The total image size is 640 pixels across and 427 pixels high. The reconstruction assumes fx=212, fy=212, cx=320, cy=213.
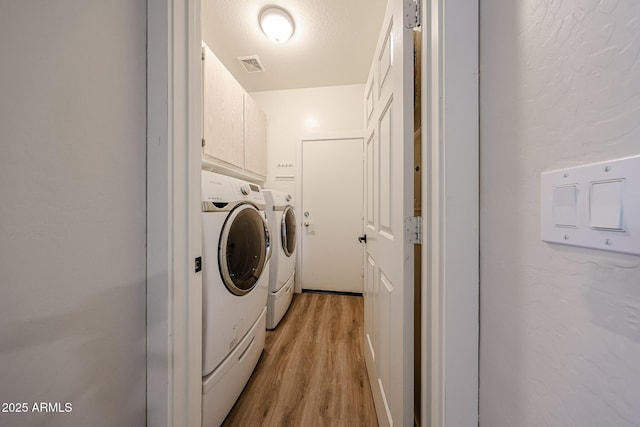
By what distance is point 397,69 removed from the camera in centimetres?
74

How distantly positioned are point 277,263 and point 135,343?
122cm

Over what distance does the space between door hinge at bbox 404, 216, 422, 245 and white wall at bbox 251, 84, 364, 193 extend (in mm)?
2037

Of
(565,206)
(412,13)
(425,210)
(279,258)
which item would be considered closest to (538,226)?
(565,206)

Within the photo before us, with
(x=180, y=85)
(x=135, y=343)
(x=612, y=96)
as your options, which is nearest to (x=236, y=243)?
(x=135, y=343)

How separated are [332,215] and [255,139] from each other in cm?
120

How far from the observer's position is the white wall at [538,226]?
27 cm

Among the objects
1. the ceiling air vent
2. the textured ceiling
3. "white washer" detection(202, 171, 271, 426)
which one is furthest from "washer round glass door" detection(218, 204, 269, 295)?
the ceiling air vent

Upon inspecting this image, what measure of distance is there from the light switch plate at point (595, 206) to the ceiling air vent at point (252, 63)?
7.89 ft

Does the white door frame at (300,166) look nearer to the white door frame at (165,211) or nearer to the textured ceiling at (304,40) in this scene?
the textured ceiling at (304,40)

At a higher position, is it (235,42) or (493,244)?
(235,42)

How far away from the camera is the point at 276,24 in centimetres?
159

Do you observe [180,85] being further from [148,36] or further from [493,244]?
[493,244]

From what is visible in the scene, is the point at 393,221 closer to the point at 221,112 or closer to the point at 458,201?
the point at 458,201

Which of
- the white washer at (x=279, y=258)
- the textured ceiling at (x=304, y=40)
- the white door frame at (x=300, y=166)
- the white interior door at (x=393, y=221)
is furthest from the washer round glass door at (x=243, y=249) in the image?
the textured ceiling at (x=304, y=40)
